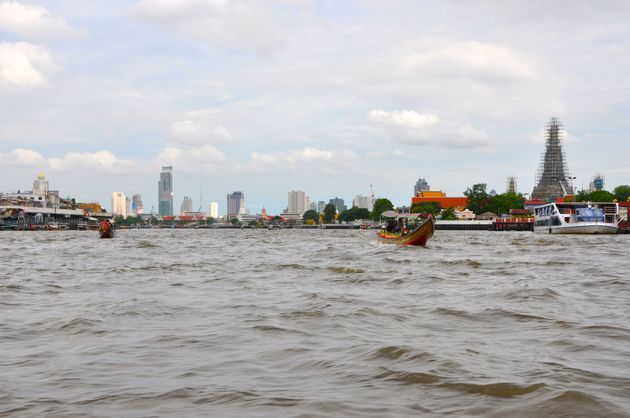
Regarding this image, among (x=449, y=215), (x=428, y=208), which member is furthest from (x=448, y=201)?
(x=449, y=215)

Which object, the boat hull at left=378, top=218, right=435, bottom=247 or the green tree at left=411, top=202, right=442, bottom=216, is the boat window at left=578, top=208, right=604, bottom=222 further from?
the green tree at left=411, top=202, right=442, bottom=216

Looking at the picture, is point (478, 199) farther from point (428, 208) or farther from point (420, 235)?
point (420, 235)

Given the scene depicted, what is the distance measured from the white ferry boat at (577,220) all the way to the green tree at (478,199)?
6838 cm

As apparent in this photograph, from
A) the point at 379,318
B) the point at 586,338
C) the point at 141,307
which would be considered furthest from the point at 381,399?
the point at 141,307

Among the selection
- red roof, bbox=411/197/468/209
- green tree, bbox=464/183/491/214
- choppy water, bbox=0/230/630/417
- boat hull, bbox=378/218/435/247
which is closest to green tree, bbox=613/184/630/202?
green tree, bbox=464/183/491/214

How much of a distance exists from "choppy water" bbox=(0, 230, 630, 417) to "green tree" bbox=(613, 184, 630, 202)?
126m

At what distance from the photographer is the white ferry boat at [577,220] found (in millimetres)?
65438

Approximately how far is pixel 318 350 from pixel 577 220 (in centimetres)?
6677

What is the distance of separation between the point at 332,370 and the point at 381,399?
1170mm

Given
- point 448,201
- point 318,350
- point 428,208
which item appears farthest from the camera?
point 448,201

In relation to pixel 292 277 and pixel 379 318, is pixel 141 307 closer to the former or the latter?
pixel 379 318

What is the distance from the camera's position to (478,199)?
146750 millimetres

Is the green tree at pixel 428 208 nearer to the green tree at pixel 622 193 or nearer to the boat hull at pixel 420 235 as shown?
the green tree at pixel 622 193

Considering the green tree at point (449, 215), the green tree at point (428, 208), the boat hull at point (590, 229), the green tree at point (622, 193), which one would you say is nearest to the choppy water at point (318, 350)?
the boat hull at point (590, 229)
